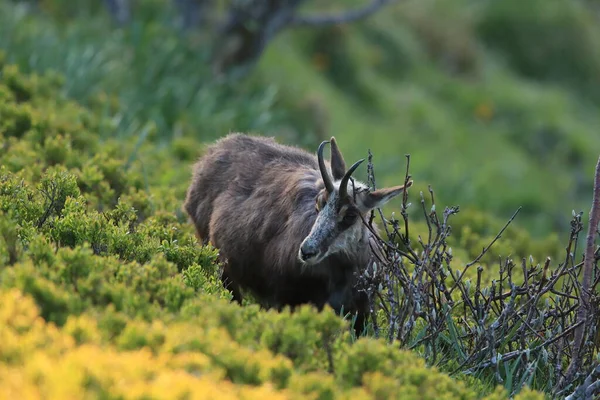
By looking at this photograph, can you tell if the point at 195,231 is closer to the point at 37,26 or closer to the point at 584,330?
the point at 584,330

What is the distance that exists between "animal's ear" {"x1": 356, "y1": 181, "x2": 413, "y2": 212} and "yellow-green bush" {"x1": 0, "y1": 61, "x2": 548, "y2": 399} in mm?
958

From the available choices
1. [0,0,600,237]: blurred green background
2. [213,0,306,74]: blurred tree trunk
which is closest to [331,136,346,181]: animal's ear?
[0,0,600,237]: blurred green background

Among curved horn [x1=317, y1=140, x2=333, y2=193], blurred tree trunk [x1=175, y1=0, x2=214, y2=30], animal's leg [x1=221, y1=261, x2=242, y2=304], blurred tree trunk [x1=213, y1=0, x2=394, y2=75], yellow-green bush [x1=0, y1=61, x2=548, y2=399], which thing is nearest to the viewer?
yellow-green bush [x1=0, y1=61, x2=548, y2=399]

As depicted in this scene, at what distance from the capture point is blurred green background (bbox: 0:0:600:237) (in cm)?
1142

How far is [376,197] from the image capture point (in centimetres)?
571

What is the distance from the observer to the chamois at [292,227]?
18.6ft

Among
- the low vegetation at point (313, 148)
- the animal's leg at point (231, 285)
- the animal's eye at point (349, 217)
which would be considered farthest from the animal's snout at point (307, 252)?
the animal's leg at point (231, 285)

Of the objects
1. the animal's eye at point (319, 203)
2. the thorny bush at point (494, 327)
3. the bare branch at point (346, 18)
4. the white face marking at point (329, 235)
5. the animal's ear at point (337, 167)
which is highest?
the bare branch at point (346, 18)

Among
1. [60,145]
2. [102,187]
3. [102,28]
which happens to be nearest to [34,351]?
[102,187]

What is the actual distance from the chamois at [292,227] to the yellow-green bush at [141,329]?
1.32 feet

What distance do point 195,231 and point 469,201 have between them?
270 inches

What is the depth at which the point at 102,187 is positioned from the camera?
7.09 metres

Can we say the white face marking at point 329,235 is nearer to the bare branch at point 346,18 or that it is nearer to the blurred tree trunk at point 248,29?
the bare branch at point 346,18

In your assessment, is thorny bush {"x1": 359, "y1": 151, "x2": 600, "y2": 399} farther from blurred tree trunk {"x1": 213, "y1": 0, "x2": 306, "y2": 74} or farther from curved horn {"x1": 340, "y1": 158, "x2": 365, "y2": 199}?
blurred tree trunk {"x1": 213, "y1": 0, "x2": 306, "y2": 74}
